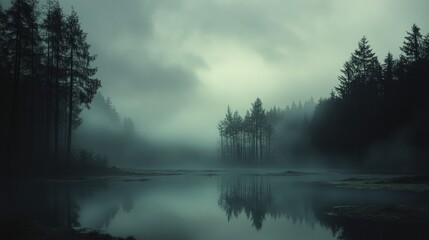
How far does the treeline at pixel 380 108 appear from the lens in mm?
55031

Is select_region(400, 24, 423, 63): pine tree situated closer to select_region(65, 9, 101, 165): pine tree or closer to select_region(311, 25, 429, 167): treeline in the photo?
select_region(311, 25, 429, 167): treeline

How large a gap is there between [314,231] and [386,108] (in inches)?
2098

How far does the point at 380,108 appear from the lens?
205ft

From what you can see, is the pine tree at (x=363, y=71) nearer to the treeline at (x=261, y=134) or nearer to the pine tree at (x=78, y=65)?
the treeline at (x=261, y=134)

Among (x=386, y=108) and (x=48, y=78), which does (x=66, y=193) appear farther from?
(x=386, y=108)

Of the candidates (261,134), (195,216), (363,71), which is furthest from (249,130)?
(195,216)

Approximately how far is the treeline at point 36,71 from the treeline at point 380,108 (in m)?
45.6

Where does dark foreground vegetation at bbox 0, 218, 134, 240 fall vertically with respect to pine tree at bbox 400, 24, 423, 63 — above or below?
below

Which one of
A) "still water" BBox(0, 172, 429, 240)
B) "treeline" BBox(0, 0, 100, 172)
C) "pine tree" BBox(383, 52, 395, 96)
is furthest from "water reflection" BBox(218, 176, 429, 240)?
"pine tree" BBox(383, 52, 395, 96)

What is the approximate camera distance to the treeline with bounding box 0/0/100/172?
34.1 metres

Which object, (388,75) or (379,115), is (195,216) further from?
(388,75)

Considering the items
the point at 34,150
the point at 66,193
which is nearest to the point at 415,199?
the point at 66,193

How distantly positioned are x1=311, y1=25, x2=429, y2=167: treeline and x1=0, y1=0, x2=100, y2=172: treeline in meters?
45.6

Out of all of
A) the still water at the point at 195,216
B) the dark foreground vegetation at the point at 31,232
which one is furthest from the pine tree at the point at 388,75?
the dark foreground vegetation at the point at 31,232
